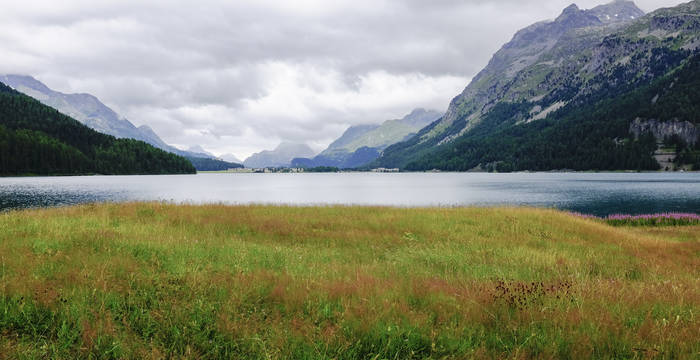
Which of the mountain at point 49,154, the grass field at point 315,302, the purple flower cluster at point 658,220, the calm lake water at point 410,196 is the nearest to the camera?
the grass field at point 315,302

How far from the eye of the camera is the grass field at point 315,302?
5.64 meters

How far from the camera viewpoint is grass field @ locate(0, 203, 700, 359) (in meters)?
5.64

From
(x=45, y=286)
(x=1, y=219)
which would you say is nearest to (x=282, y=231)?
(x=45, y=286)

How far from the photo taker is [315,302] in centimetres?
736

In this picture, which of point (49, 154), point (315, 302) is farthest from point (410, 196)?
point (49, 154)

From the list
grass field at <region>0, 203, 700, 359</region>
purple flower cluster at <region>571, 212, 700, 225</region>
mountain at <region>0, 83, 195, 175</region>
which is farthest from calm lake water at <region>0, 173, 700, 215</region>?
mountain at <region>0, 83, 195, 175</region>

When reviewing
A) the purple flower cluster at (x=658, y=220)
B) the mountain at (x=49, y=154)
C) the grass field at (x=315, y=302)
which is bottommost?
the purple flower cluster at (x=658, y=220)

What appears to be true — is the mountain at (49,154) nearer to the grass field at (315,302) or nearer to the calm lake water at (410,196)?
the calm lake water at (410,196)

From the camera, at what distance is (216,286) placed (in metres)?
7.89

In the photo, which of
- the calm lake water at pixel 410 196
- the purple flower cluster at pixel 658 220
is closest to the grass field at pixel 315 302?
the calm lake water at pixel 410 196

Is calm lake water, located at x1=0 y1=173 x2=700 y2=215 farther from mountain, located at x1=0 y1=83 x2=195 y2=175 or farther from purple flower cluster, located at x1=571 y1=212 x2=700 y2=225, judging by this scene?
mountain, located at x1=0 y1=83 x2=195 y2=175

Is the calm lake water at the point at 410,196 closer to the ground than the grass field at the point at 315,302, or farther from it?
closer to the ground

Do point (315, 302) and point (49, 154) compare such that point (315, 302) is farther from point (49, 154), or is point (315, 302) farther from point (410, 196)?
point (49, 154)

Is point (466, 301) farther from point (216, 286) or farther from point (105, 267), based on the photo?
point (105, 267)
